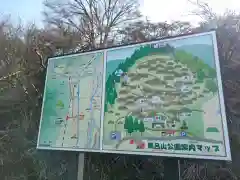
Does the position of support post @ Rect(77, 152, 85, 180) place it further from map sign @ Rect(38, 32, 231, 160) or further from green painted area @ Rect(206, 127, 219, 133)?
green painted area @ Rect(206, 127, 219, 133)

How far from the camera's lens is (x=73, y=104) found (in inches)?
114

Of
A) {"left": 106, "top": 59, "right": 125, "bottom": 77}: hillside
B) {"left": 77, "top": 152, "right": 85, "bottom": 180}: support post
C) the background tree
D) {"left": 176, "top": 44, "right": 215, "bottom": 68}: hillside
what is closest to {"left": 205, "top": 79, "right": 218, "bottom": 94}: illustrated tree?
{"left": 176, "top": 44, "right": 215, "bottom": 68}: hillside

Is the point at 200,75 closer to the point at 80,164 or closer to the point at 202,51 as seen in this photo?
the point at 202,51

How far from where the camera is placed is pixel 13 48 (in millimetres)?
4859

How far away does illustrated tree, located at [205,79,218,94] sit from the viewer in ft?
7.10

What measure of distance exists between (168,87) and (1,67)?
356cm

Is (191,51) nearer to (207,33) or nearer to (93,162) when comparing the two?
(207,33)

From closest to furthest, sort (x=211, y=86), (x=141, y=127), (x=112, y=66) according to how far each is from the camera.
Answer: (x=211, y=86) → (x=141, y=127) → (x=112, y=66)

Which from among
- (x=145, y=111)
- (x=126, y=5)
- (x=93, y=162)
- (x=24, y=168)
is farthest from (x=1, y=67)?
(x=126, y=5)

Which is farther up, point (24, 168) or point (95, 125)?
point (95, 125)

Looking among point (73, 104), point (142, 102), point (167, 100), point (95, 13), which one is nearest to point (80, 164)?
point (73, 104)

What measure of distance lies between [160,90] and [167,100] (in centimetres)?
13

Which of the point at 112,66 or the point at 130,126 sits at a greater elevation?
the point at 112,66

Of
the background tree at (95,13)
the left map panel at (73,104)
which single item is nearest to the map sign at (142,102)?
the left map panel at (73,104)
